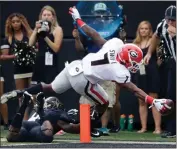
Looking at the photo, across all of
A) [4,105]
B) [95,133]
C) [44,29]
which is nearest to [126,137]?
[95,133]

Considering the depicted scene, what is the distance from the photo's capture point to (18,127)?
972 centimetres

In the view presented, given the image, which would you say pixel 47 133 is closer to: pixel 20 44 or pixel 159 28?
pixel 159 28

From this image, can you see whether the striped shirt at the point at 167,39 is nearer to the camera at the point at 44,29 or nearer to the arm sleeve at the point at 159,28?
the arm sleeve at the point at 159,28

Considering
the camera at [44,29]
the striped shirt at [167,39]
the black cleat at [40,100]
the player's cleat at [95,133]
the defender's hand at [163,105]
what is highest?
the camera at [44,29]

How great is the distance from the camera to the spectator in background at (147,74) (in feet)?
39.6

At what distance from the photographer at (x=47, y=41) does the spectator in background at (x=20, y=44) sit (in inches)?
7.2

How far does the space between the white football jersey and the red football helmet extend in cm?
6

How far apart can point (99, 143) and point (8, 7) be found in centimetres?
437

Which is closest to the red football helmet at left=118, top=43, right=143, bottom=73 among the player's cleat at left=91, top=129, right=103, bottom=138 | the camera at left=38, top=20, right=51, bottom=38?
the player's cleat at left=91, top=129, right=103, bottom=138

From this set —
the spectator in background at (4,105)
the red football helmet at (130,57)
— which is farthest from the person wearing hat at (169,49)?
the spectator in background at (4,105)

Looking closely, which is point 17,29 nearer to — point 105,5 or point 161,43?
point 105,5

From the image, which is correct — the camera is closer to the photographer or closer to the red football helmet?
the photographer

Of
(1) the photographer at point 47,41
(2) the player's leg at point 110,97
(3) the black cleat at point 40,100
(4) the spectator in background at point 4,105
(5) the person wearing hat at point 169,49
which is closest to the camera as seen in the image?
(3) the black cleat at point 40,100

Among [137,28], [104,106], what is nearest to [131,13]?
[137,28]
